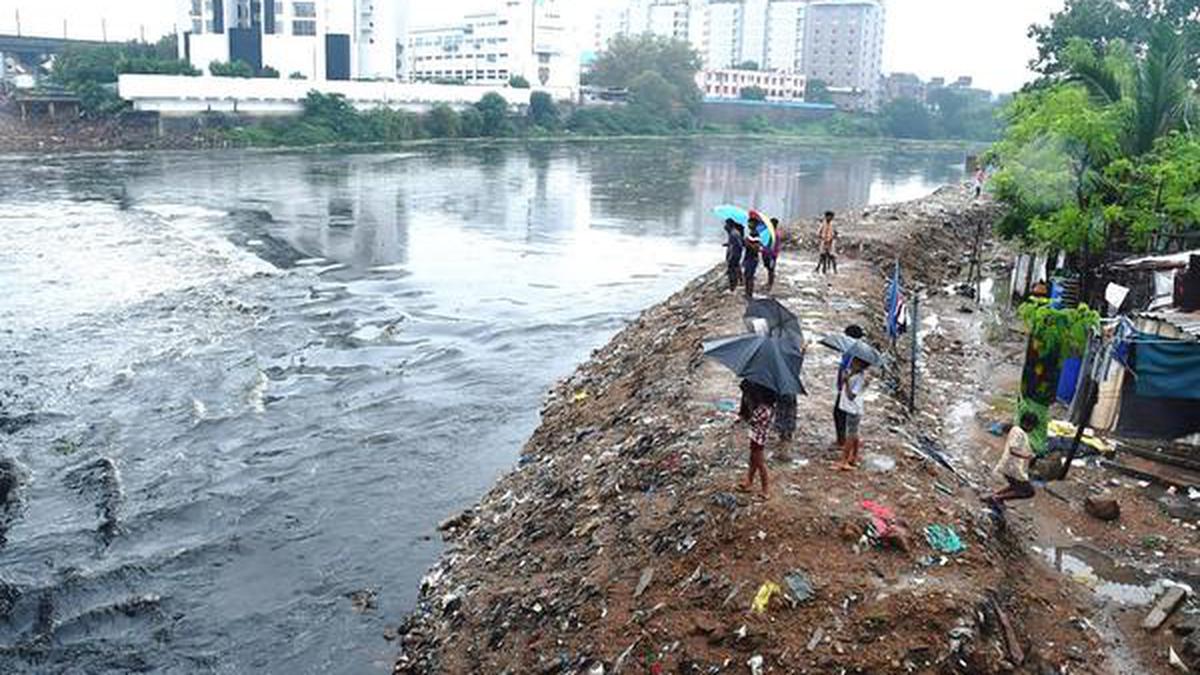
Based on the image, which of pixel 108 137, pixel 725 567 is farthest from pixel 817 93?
pixel 725 567

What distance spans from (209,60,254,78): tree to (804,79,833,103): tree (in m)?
89.6

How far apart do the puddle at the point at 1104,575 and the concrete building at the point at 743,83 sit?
139303mm

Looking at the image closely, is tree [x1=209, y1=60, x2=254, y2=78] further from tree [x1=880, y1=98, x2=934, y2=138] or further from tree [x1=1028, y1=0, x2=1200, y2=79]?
tree [x1=880, y1=98, x2=934, y2=138]

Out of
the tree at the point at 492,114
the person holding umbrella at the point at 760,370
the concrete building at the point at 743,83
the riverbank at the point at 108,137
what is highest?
the concrete building at the point at 743,83

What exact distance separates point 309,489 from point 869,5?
16540 cm

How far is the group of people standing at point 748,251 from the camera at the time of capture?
1770cm

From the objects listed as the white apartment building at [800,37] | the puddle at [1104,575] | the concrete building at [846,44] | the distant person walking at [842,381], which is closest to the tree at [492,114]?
the white apartment building at [800,37]

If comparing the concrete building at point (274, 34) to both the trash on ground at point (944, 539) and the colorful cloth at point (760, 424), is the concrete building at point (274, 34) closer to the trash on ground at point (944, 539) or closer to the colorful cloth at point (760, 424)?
the colorful cloth at point (760, 424)

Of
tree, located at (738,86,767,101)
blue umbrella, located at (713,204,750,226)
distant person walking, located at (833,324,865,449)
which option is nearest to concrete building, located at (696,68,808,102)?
tree, located at (738,86,767,101)

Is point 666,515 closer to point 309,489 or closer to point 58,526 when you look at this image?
point 309,489

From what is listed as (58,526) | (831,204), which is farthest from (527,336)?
(831,204)

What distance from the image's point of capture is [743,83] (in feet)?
482

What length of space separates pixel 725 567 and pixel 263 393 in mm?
12079

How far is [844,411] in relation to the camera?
10.3 meters
